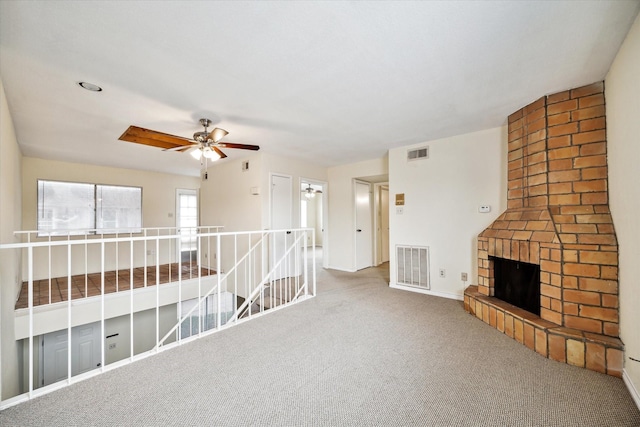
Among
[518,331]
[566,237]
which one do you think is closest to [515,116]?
[566,237]

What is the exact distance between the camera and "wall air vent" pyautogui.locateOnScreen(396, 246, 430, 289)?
397cm

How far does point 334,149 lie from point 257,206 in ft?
5.52

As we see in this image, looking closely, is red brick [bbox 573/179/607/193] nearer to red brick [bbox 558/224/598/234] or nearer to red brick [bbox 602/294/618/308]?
red brick [bbox 558/224/598/234]

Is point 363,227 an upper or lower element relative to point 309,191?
lower

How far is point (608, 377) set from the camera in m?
1.89

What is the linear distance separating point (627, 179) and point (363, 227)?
4.05 meters

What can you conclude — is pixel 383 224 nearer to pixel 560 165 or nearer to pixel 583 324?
pixel 560 165

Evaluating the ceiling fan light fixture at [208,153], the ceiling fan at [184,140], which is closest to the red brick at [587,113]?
the ceiling fan at [184,140]

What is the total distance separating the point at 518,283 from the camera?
2711mm

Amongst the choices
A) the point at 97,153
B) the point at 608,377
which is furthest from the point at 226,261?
the point at 608,377

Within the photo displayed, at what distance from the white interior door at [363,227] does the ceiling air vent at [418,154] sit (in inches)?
59.7

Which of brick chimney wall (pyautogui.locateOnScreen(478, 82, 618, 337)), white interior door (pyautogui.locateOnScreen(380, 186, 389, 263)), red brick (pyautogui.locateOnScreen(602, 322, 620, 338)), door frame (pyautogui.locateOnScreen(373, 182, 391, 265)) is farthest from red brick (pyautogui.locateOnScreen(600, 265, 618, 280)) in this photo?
white interior door (pyautogui.locateOnScreen(380, 186, 389, 263))

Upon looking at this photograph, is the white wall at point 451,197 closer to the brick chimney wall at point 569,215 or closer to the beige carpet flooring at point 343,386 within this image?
the brick chimney wall at point 569,215

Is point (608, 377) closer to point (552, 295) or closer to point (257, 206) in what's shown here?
point (552, 295)
